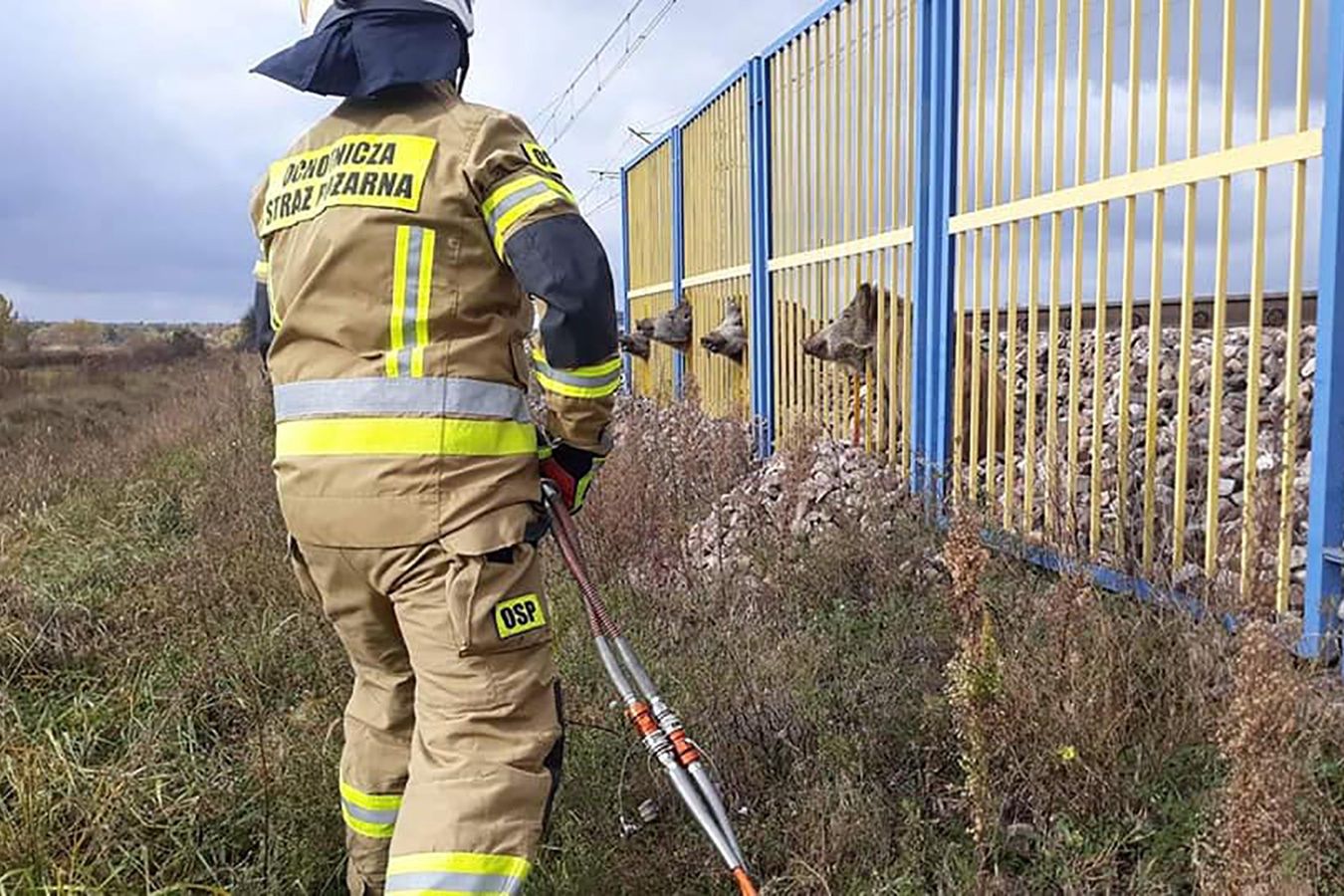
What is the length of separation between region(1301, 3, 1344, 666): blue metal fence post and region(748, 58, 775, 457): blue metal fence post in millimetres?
5231

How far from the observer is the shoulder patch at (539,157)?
238 centimetres

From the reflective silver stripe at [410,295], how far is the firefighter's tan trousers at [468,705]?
411mm

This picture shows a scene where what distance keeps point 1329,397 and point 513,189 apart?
2.48 meters

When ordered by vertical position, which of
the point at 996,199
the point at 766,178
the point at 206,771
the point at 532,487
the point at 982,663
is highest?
the point at 766,178

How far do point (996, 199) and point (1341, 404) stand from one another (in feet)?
7.19

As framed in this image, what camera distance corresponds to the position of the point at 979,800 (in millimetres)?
2568

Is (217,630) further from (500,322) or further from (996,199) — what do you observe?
(996,199)

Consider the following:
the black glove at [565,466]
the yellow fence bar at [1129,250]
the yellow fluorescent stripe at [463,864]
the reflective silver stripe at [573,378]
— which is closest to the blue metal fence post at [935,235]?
the yellow fence bar at [1129,250]

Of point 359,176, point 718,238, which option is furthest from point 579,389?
point 718,238

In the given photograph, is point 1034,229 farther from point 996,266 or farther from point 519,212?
point 519,212

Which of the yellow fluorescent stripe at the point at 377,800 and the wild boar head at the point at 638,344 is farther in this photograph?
the wild boar head at the point at 638,344

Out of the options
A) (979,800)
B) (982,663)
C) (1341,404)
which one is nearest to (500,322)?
(982,663)

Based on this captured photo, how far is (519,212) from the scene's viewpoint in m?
2.27

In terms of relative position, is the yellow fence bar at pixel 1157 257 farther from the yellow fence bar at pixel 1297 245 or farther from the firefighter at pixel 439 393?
the firefighter at pixel 439 393
